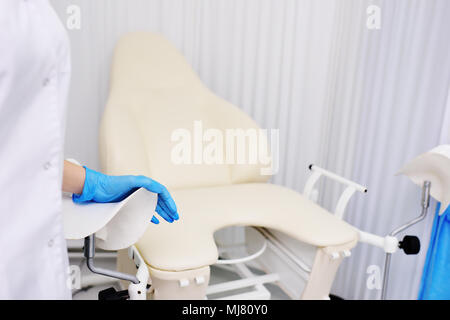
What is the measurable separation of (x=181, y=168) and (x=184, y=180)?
0.17 ft

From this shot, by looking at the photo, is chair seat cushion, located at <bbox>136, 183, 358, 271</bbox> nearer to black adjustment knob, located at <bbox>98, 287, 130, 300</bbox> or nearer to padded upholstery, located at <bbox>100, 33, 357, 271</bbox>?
padded upholstery, located at <bbox>100, 33, 357, 271</bbox>

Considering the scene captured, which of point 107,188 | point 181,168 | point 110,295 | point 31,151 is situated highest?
point 31,151

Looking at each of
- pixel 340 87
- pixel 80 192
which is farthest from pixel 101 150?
pixel 340 87

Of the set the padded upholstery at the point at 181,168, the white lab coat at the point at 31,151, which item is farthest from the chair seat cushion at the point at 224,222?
the white lab coat at the point at 31,151

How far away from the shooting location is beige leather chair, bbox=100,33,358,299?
1000 mm

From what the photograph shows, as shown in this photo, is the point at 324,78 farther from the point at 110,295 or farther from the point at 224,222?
the point at 110,295

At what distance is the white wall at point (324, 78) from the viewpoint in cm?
141

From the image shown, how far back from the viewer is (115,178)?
95 cm

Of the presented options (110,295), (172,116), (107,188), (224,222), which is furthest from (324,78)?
(110,295)

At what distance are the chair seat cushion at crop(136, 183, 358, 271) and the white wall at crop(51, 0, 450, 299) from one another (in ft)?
1.49

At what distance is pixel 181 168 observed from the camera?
155 cm

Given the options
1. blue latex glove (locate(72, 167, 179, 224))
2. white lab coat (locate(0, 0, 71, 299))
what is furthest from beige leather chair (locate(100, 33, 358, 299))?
white lab coat (locate(0, 0, 71, 299))

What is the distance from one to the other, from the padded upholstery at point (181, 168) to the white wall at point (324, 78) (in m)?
0.22

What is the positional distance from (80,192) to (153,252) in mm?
249
